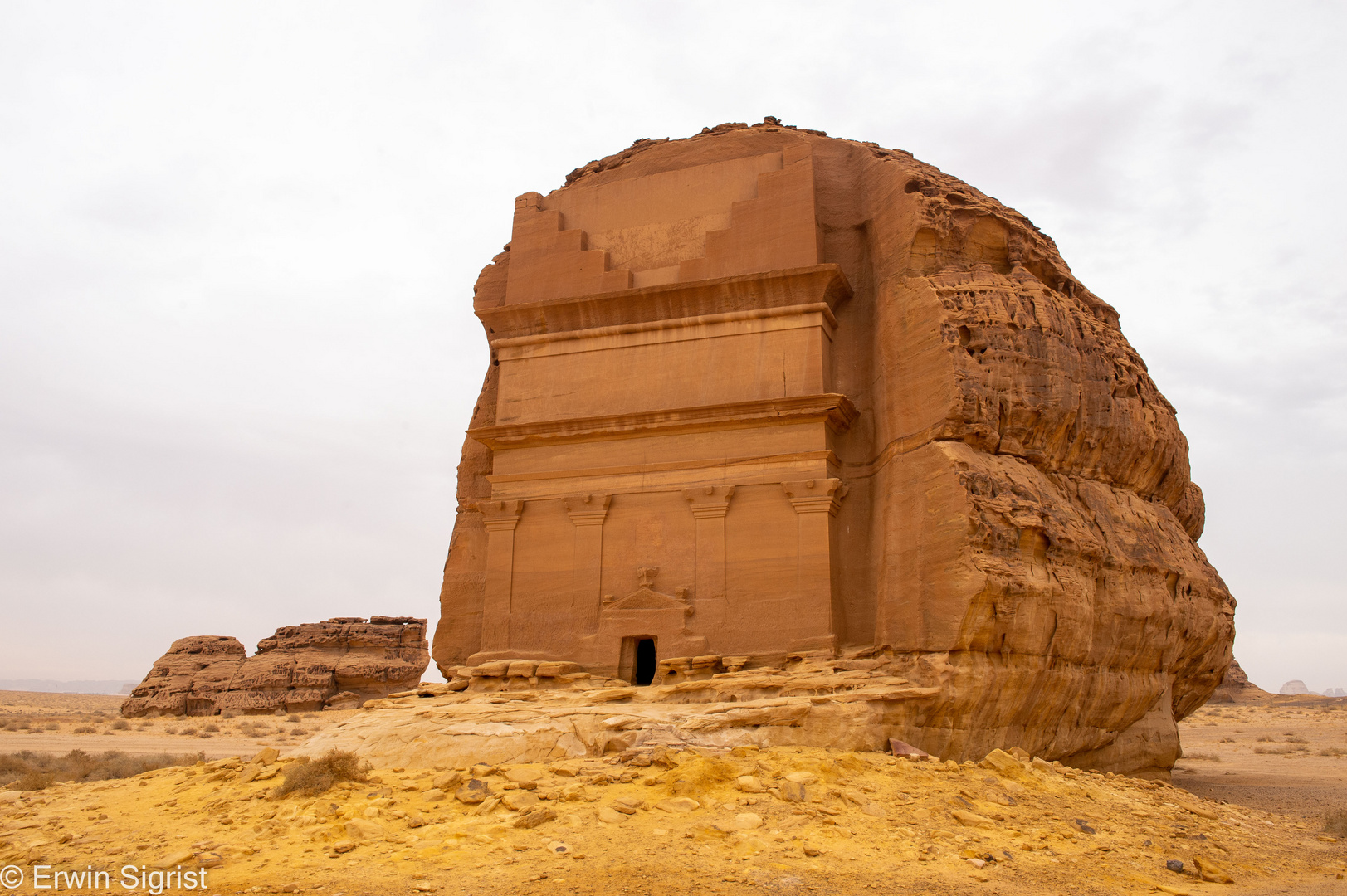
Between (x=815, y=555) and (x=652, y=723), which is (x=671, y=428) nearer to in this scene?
(x=815, y=555)

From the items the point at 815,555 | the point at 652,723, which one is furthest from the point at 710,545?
the point at 652,723

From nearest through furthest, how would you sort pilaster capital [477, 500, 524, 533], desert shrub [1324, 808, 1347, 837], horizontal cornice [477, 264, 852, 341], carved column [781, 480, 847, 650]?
desert shrub [1324, 808, 1347, 837]
carved column [781, 480, 847, 650]
horizontal cornice [477, 264, 852, 341]
pilaster capital [477, 500, 524, 533]

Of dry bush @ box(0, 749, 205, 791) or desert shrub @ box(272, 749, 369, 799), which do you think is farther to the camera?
dry bush @ box(0, 749, 205, 791)

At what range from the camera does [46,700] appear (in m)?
65.7

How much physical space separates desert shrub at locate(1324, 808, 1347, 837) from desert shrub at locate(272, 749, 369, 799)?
982 cm

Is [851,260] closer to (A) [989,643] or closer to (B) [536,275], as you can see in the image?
(B) [536,275]

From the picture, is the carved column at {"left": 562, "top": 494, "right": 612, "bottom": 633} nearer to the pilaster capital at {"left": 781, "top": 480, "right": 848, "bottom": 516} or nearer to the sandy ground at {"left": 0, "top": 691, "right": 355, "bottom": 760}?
the pilaster capital at {"left": 781, "top": 480, "right": 848, "bottom": 516}

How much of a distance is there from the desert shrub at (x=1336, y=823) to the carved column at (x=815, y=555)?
5.44 m

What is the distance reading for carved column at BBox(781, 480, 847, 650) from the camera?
1146 cm

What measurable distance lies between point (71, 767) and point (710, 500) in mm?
11157

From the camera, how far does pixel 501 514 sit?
13.4 m

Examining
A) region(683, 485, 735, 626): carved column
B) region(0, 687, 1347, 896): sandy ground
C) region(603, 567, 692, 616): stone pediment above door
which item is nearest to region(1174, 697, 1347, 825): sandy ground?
region(0, 687, 1347, 896): sandy ground

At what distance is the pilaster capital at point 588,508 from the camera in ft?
42.4

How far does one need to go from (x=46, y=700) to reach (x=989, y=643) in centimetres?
7437
